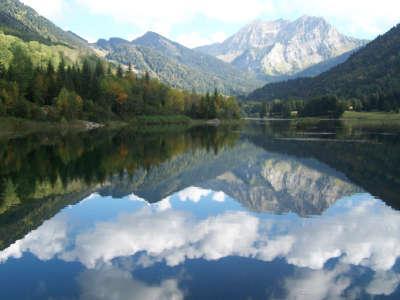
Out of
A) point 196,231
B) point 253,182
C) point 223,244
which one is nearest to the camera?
point 223,244

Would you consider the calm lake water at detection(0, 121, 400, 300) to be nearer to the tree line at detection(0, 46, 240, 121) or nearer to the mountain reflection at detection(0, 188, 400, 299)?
the mountain reflection at detection(0, 188, 400, 299)

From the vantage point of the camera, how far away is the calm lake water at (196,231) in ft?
62.5

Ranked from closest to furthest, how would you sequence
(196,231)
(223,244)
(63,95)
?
(223,244) → (196,231) → (63,95)

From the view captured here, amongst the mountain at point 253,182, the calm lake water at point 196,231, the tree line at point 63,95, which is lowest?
the mountain at point 253,182

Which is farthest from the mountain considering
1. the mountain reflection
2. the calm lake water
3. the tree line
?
the tree line

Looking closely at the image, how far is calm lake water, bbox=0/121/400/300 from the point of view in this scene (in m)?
19.1

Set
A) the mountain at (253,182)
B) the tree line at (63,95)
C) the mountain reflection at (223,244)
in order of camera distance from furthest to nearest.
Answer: the tree line at (63,95) < the mountain at (253,182) < the mountain reflection at (223,244)

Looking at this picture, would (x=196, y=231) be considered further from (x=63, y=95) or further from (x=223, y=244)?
(x=63, y=95)

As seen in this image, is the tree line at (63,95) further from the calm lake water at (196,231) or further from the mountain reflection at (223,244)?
the mountain reflection at (223,244)

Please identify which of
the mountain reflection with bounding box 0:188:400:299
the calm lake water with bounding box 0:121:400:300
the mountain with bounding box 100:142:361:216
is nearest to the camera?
the calm lake water with bounding box 0:121:400:300

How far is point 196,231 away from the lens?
92.9 feet

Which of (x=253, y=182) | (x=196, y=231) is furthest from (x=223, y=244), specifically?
(x=253, y=182)

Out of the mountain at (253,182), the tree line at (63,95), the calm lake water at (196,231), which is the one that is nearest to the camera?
the calm lake water at (196,231)

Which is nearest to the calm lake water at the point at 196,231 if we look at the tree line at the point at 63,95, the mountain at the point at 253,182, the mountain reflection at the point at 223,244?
the mountain reflection at the point at 223,244
